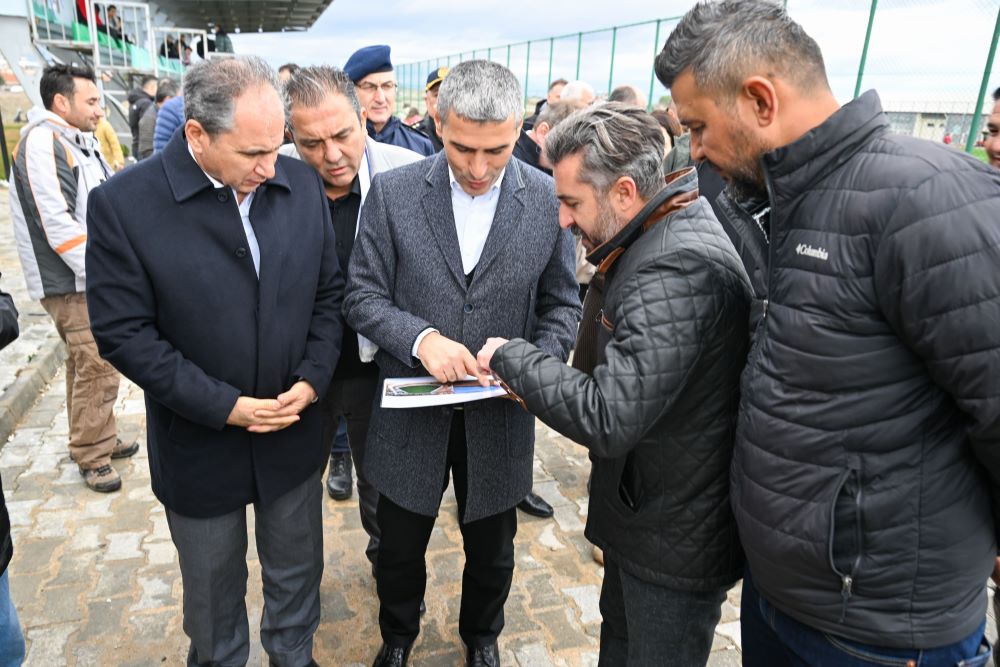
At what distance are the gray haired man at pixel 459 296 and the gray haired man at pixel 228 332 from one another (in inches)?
8.9

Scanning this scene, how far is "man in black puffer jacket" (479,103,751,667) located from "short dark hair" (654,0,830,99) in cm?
32

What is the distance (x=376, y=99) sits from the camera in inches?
175

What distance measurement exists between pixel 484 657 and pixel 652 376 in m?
1.70

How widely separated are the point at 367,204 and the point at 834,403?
5.33ft

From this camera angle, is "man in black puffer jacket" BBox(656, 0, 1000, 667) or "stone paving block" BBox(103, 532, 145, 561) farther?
"stone paving block" BBox(103, 532, 145, 561)

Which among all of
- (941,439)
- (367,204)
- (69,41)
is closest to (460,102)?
(367,204)

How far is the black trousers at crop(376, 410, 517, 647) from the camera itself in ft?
8.03

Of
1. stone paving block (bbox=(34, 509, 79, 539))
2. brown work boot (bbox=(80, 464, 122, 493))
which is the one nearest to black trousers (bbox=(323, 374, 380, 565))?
stone paving block (bbox=(34, 509, 79, 539))

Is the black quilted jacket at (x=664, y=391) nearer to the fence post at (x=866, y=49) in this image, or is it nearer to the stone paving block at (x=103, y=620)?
the stone paving block at (x=103, y=620)

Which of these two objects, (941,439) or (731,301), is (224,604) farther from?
(941,439)

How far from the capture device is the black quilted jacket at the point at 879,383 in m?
1.11

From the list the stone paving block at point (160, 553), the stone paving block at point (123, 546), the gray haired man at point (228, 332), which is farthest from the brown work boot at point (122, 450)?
the gray haired man at point (228, 332)

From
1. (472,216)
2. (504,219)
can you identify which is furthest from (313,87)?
(504,219)

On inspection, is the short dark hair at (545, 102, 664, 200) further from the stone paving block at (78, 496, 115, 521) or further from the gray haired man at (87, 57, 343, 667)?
the stone paving block at (78, 496, 115, 521)
